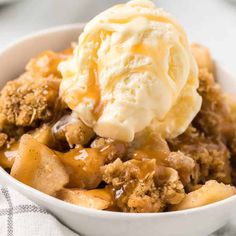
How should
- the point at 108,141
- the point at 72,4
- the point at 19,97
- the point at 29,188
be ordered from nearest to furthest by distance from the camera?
the point at 29,188 → the point at 108,141 → the point at 19,97 → the point at 72,4

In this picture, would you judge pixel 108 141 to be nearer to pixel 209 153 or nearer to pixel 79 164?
→ pixel 79 164

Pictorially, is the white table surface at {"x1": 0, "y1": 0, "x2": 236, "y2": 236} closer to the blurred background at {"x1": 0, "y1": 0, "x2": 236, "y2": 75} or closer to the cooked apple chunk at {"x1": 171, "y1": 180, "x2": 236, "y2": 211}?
the blurred background at {"x1": 0, "y1": 0, "x2": 236, "y2": 75}

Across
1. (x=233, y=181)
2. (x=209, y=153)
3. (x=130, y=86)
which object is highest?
(x=130, y=86)

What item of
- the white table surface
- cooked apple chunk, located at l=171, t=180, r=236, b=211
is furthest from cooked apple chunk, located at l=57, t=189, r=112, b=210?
the white table surface

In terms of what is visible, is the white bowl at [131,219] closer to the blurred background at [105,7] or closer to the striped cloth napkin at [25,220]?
the striped cloth napkin at [25,220]

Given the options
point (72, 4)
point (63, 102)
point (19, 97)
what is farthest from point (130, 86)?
point (72, 4)

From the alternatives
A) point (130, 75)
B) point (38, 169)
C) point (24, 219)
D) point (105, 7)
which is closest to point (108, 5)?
point (105, 7)
